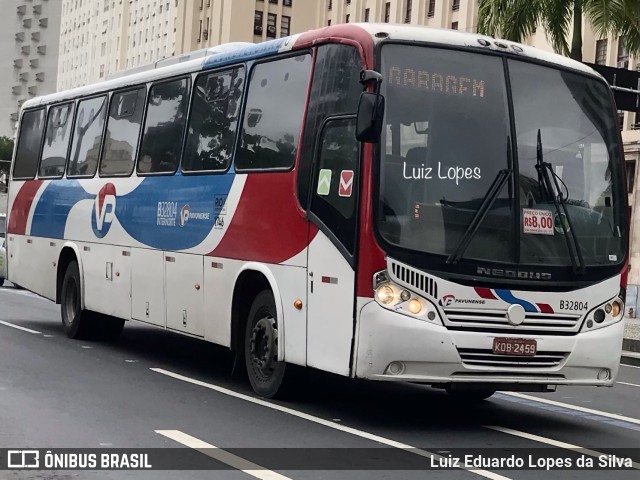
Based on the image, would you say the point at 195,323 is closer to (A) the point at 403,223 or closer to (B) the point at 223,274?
(B) the point at 223,274

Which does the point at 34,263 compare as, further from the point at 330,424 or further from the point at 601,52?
the point at 601,52

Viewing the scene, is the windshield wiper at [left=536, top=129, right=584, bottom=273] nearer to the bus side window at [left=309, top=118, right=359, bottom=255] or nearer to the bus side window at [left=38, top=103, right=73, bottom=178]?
the bus side window at [left=309, top=118, right=359, bottom=255]

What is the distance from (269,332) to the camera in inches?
472

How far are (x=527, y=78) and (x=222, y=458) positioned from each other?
445 cm

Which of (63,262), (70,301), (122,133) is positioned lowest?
(70,301)

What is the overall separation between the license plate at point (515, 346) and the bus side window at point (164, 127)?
5.22 m

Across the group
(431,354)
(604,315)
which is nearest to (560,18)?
(604,315)

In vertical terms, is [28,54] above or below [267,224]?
above

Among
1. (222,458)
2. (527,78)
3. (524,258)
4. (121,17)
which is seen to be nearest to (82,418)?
(222,458)

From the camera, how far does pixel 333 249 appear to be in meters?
10.9

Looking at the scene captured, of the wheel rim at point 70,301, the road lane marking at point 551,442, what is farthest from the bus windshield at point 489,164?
the wheel rim at point 70,301

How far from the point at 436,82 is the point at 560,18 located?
21016mm

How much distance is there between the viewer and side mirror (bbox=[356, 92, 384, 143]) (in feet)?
33.6

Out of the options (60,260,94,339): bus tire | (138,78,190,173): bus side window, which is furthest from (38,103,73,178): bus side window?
(138,78,190,173): bus side window
